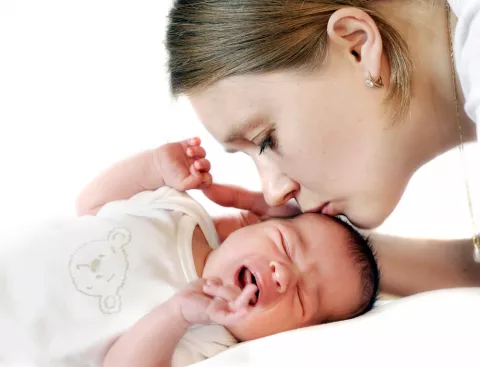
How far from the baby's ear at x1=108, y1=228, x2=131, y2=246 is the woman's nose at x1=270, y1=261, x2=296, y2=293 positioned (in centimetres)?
15

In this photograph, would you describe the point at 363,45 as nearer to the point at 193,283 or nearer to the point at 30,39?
the point at 193,283

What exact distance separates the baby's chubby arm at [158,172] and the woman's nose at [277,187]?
83 mm

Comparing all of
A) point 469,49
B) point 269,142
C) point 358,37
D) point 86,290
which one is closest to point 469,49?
point 469,49

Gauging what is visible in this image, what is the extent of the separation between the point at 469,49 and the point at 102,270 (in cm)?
39

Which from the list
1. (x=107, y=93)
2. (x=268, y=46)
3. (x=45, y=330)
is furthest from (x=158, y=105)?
(x=45, y=330)

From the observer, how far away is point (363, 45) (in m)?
0.55

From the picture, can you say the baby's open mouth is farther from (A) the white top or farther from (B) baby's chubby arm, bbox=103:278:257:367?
(A) the white top

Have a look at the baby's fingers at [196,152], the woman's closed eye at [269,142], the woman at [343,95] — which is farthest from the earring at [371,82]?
the baby's fingers at [196,152]

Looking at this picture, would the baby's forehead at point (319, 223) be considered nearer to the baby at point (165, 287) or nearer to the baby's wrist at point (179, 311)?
the baby at point (165, 287)

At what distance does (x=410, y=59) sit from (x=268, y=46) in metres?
0.14

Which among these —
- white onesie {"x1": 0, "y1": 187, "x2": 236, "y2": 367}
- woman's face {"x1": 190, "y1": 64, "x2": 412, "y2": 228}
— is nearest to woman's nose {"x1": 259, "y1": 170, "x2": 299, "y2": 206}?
woman's face {"x1": 190, "y1": 64, "x2": 412, "y2": 228}

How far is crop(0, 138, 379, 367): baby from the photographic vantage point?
53 cm

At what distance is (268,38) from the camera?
550 millimetres

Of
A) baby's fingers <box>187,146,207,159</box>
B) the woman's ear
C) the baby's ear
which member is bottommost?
the baby's ear
